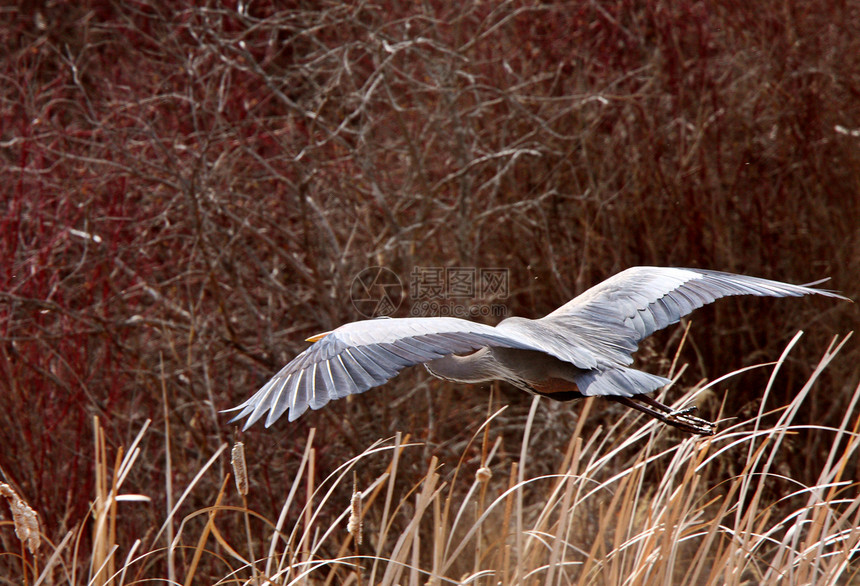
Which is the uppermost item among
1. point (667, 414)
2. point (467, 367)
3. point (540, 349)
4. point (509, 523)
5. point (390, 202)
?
point (390, 202)

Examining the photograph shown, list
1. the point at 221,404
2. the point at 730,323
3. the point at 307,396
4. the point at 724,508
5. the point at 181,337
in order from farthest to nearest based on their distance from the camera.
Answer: the point at 730,323 → the point at 181,337 → the point at 221,404 → the point at 724,508 → the point at 307,396

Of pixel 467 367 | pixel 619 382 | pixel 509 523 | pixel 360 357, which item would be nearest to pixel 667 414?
pixel 619 382

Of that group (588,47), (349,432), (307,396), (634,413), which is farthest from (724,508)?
(588,47)

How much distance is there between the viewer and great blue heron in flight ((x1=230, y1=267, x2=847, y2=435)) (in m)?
2.26

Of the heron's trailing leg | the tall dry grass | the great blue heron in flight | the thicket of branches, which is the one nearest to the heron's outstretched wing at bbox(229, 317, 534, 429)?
the great blue heron in flight

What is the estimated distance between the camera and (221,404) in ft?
15.3

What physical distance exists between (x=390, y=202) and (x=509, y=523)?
239 centimetres

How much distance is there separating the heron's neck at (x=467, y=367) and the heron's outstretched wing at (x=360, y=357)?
16.9 inches

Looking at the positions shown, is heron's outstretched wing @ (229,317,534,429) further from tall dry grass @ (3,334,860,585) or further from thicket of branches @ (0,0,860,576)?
thicket of branches @ (0,0,860,576)

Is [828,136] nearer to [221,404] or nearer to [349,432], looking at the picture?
[349,432]

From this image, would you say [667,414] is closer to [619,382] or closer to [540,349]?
[619,382]

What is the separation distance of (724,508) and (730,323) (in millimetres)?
3093

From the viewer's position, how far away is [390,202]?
5.43m

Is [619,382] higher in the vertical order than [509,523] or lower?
higher
